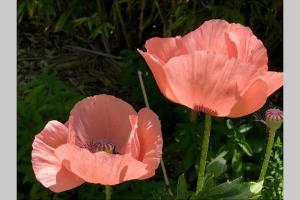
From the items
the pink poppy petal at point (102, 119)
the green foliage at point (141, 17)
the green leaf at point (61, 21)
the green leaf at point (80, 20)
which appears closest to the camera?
the pink poppy petal at point (102, 119)

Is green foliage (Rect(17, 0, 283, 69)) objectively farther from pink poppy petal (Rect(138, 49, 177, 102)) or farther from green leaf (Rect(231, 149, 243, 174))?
pink poppy petal (Rect(138, 49, 177, 102))

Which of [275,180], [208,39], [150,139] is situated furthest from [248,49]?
[275,180]

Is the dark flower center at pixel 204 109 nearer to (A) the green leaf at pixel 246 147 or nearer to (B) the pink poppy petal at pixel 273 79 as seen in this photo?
(B) the pink poppy petal at pixel 273 79

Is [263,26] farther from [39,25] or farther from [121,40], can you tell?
[39,25]

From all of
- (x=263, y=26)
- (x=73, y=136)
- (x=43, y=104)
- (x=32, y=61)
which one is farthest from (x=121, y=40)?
(x=73, y=136)

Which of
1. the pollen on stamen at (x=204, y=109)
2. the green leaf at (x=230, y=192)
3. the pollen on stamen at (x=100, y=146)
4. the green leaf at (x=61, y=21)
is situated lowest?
the green leaf at (x=230, y=192)

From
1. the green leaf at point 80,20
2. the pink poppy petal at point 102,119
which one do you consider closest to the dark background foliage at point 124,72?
the green leaf at point 80,20

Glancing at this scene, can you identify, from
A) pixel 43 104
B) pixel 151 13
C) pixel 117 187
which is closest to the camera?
pixel 117 187

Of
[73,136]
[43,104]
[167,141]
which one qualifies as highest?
[73,136]

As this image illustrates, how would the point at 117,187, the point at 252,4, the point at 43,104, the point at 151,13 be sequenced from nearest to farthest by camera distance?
the point at 117,187
the point at 43,104
the point at 252,4
the point at 151,13
